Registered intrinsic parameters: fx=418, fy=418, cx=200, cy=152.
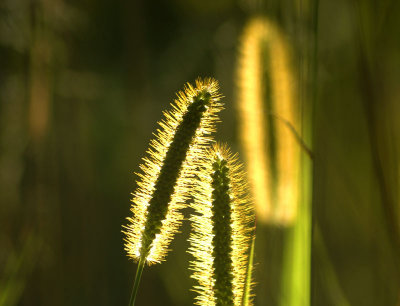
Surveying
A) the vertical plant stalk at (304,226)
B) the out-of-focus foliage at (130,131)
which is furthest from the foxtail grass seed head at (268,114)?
the vertical plant stalk at (304,226)

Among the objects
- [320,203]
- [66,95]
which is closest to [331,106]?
[320,203]

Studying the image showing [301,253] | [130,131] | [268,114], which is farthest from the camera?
[130,131]

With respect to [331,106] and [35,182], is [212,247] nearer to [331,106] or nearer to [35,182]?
[331,106]

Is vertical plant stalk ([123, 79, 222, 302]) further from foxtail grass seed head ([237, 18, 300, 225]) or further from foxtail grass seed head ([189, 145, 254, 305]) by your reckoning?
foxtail grass seed head ([237, 18, 300, 225])

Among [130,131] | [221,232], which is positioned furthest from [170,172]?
[130,131]

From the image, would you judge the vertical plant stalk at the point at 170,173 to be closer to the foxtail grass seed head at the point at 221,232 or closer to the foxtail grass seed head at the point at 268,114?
the foxtail grass seed head at the point at 221,232

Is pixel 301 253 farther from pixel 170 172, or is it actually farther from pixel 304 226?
pixel 170 172
